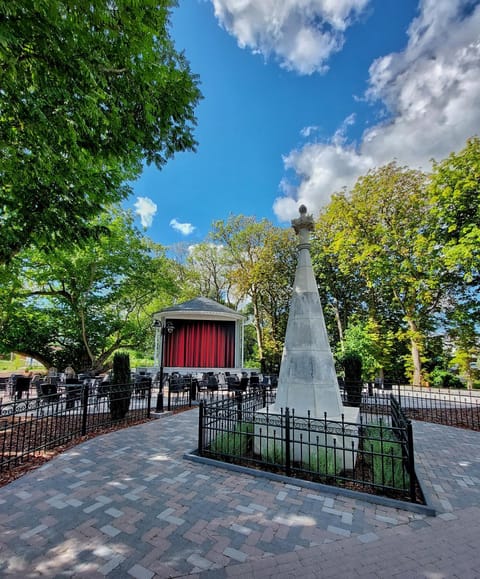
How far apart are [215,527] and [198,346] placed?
53.8ft

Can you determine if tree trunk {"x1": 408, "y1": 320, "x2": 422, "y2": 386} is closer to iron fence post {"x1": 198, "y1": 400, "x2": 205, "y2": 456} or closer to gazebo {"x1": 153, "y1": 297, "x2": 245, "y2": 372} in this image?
gazebo {"x1": 153, "y1": 297, "x2": 245, "y2": 372}

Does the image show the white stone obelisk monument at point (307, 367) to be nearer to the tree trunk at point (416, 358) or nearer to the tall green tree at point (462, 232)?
the tall green tree at point (462, 232)

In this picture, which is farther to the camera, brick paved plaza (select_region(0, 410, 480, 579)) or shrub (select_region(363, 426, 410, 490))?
shrub (select_region(363, 426, 410, 490))

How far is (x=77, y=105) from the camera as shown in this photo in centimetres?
406

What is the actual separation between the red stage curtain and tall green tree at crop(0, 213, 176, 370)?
322 centimetres

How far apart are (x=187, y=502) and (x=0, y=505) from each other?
232 cm

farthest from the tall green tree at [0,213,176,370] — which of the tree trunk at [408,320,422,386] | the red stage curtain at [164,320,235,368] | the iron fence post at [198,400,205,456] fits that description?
the tree trunk at [408,320,422,386]

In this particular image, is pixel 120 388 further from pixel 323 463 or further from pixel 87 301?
pixel 87 301

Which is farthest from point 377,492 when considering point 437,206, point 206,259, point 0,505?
point 206,259

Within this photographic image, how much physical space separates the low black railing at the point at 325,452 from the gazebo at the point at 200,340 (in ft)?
43.5

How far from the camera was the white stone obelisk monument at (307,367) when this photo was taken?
214 inches

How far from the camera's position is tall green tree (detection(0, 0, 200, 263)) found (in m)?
3.58

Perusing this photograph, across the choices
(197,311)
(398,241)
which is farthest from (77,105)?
(398,241)

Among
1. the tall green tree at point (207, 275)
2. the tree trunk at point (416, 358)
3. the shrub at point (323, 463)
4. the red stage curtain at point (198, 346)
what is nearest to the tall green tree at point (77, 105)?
the shrub at point (323, 463)
